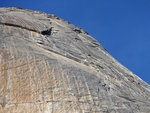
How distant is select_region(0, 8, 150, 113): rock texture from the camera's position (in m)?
14.4

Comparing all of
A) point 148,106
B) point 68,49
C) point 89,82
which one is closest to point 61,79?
point 89,82

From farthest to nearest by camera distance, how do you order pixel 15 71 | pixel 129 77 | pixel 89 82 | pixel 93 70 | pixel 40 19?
1. pixel 40 19
2. pixel 129 77
3. pixel 93 70
4. pixel 89 82
5. pixel 15 71

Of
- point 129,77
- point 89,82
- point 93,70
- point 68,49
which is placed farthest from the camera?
point 129,77

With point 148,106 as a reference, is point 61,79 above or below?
above

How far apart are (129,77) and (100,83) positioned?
18.5 ft

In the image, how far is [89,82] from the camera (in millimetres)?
16766

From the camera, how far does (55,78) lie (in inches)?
621

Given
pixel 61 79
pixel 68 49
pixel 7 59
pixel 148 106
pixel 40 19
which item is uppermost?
pixel 40 19

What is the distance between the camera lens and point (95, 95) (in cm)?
1611

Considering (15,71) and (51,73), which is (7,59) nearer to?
(15,71)

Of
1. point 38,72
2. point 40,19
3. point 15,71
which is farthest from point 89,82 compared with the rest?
point 40,19

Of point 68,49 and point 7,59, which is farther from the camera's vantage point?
point 68,49

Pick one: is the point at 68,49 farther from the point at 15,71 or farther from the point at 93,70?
the point at 15,71

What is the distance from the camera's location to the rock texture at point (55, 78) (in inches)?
566
